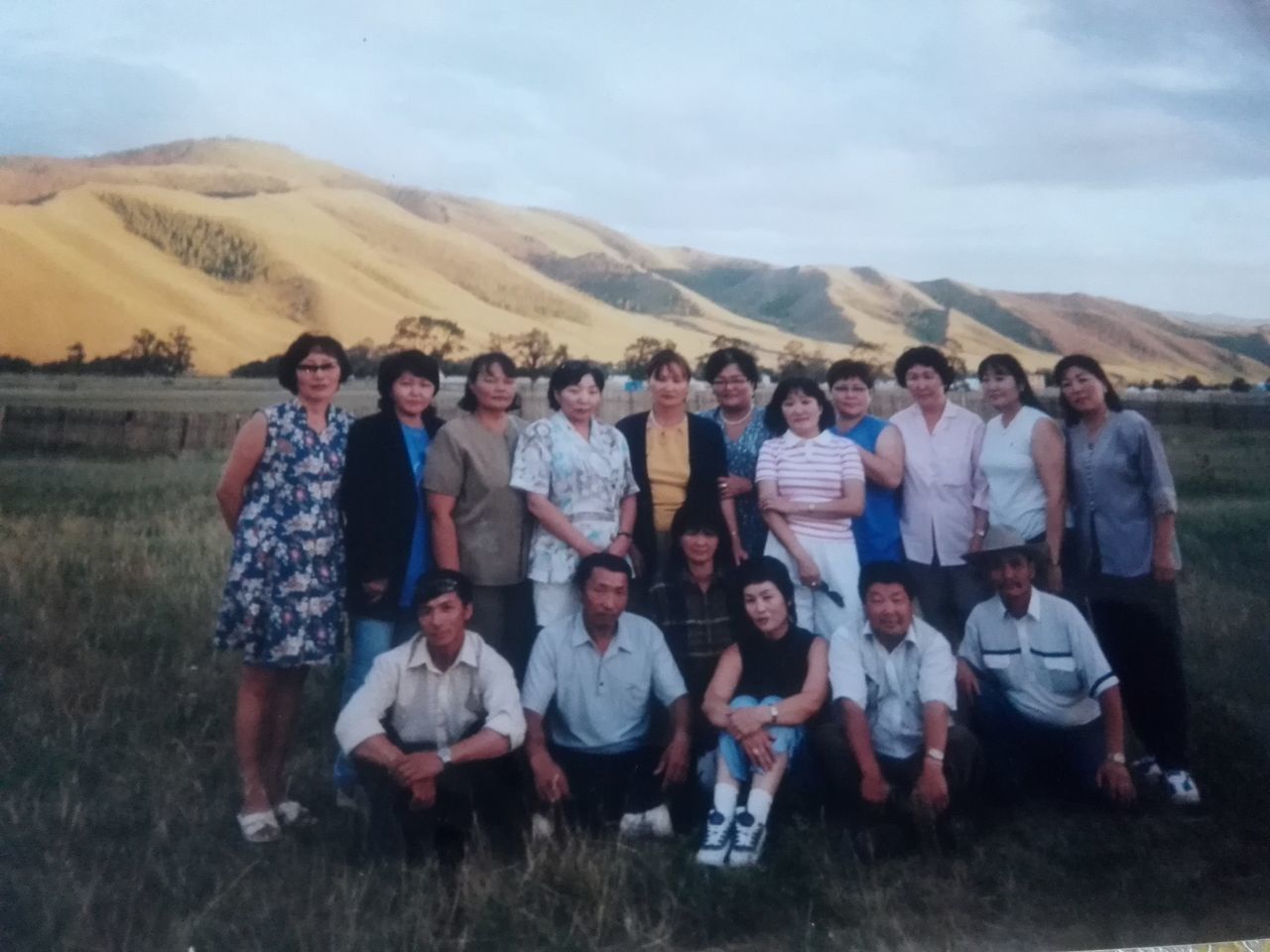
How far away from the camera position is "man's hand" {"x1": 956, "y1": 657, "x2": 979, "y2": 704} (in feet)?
9.23

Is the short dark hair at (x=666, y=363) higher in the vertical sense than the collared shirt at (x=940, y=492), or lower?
higher

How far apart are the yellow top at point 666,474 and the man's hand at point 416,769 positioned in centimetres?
84

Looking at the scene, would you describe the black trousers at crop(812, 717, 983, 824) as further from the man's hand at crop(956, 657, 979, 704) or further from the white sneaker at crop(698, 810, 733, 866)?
the white sneaker at crop(698, 810, 733, 866)

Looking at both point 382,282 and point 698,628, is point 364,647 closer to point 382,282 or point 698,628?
point 698,628

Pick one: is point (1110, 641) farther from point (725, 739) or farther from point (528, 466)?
point (528, 466)

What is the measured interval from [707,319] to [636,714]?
1169 millimetres

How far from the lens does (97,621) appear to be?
254 cm

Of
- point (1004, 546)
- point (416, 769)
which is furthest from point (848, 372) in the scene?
point (416, 769)

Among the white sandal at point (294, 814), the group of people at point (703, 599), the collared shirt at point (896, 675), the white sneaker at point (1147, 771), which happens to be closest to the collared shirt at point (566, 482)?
the group of people at point (703, 599)

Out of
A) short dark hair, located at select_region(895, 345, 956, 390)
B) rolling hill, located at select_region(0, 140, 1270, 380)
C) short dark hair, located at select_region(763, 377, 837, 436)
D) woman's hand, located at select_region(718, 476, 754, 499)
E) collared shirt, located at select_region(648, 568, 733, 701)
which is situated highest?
rolling hill, located at select_region(0, 140, 1270, 380)

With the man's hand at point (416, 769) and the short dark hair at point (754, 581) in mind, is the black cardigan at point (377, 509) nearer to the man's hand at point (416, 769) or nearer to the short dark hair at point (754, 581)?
the man's hand at point (416, 769)

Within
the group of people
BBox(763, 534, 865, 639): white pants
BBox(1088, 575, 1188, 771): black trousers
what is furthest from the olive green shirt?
BBox(1088, 575, 1188, 771): black trousers

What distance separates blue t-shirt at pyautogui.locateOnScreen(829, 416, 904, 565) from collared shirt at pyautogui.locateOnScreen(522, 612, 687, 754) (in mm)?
681

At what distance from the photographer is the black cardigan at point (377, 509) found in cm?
253
